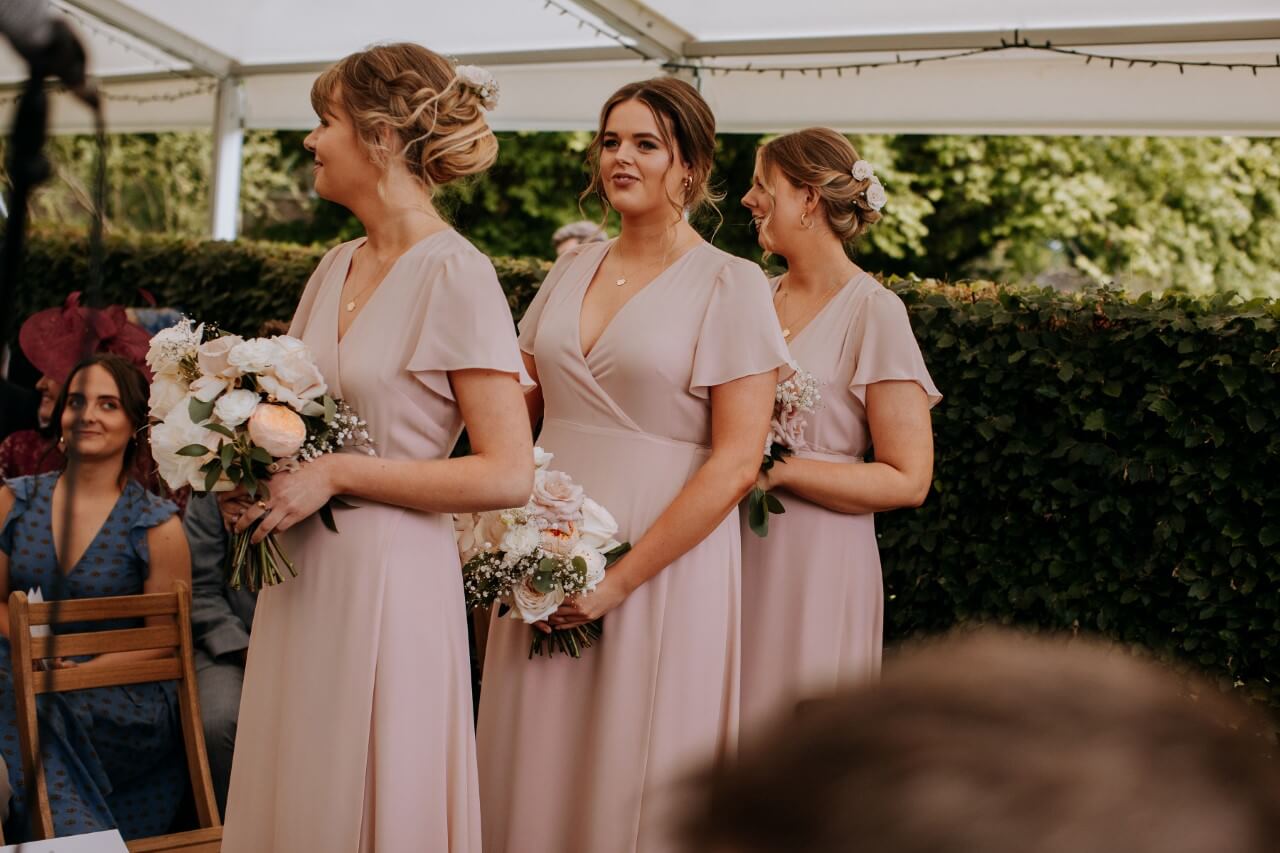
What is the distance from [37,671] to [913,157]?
17.6m

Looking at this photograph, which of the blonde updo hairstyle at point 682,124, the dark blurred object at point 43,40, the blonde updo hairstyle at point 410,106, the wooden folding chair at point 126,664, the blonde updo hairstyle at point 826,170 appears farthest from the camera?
the blonde updo hairstyle at point 826,170

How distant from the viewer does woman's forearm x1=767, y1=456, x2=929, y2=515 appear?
138 inches

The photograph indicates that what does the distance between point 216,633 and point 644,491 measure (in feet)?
7.71

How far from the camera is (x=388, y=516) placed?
2.58 meters

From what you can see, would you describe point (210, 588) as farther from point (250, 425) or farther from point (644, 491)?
point (250, 425)

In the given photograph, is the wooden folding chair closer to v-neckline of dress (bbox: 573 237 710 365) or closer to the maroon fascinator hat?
v-neckline of dress (bbox: 573 237 710 365)

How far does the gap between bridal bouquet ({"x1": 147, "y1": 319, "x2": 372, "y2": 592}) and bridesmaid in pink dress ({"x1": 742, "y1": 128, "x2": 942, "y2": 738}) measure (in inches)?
52.1

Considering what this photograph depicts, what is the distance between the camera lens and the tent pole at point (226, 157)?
1045 cm

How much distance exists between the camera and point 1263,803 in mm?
665

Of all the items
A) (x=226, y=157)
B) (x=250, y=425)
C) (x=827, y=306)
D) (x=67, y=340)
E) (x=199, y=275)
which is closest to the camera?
(x=250, y=425)

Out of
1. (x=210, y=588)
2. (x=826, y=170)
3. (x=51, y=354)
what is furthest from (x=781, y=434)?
(x=51, y=354)

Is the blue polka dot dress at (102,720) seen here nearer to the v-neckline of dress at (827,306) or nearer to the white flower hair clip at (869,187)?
the v-neckline of dress at (827,306)

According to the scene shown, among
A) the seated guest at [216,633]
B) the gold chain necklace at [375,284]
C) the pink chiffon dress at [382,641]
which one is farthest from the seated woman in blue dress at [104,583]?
the gold chain necklace at [375,284]

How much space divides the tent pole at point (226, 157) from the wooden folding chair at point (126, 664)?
7.19 m
